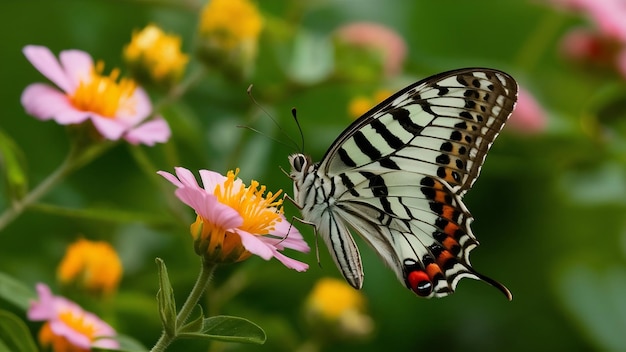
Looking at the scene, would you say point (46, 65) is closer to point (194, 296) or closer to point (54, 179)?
point (54, 179)

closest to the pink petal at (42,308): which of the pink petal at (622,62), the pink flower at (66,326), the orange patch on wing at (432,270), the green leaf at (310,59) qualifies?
the pink flower at (66,326)

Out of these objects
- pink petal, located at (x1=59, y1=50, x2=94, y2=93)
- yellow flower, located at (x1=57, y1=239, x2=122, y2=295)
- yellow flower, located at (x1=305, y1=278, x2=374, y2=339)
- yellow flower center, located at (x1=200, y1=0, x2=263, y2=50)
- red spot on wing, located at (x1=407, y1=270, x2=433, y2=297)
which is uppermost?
yellow flower center, located at (x1=200, y1=0, x2=263, y2=50)

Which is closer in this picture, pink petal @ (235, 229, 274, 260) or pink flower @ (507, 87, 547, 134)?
pink petal @ (235, 229, 274, 260)

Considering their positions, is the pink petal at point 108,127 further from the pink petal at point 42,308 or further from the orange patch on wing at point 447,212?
the orange patch on wing at point 447,212

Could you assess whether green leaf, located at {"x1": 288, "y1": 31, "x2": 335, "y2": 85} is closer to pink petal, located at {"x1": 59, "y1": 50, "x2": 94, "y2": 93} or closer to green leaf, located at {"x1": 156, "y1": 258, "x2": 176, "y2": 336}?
pink petal, located at {"x1": 59, "y1": 50, "x2": 94, "y2": 93}

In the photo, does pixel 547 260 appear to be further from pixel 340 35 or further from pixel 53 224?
pixel 53 224

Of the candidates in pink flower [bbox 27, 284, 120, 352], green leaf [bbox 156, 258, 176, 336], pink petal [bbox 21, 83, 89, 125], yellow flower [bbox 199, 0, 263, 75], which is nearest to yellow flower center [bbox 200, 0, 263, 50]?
yellow flower [bbox 199, 0, 263, 75]
